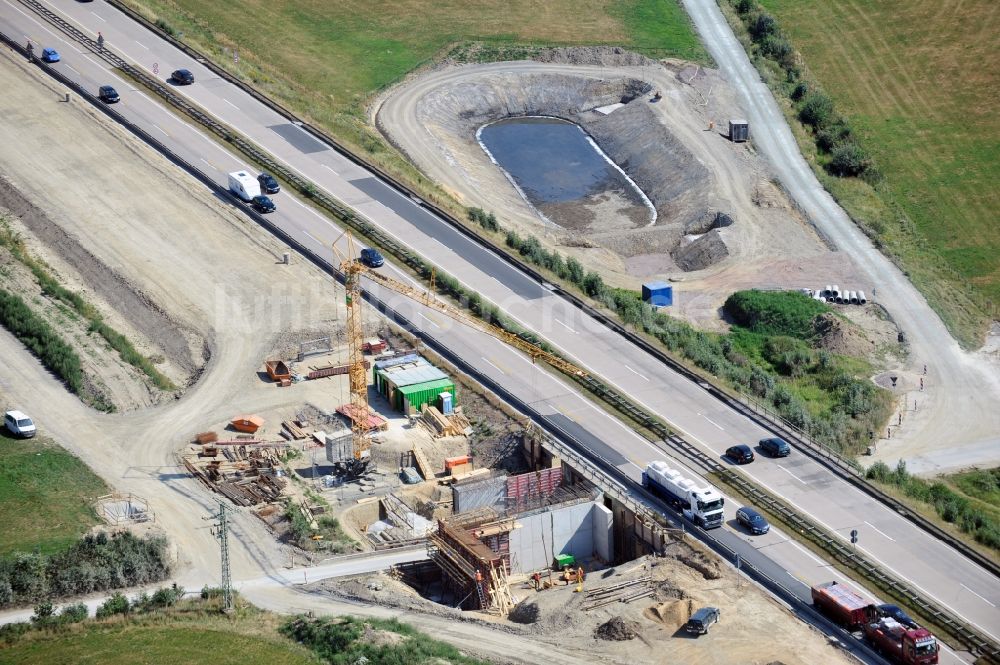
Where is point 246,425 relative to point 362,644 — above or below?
above

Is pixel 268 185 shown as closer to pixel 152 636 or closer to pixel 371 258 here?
pixel 371 258

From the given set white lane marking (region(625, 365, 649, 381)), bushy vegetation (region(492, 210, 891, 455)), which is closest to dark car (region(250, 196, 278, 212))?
bushy vegetation (region(492, 210, 891, 455))

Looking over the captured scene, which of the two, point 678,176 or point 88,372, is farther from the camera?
point 678,176

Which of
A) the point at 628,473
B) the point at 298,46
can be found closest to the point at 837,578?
the point at 628,473

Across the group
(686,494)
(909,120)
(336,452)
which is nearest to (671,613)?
(686,494)

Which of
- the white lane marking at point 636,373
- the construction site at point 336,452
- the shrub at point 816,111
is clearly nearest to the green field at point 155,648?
the construction site at point 336,452

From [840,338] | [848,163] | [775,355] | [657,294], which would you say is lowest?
[775,355]

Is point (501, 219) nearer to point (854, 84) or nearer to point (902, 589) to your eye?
point (854, 84)
